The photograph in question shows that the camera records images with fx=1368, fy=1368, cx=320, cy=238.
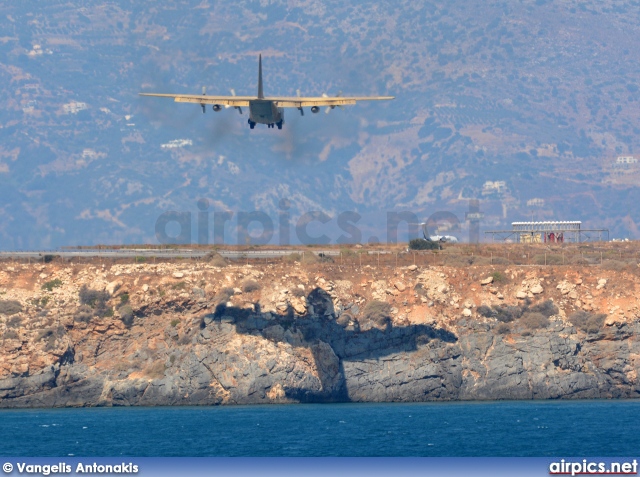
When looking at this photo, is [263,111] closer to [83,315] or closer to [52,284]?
[83,315]

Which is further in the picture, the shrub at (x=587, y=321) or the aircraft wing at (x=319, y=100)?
the shrub at (x=587, y=321)

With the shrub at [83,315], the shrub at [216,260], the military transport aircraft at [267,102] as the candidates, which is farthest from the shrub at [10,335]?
the military transport aircraft at [267,102]

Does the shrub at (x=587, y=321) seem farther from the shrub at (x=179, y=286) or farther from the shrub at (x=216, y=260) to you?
the shrub at (x=179, y=286)

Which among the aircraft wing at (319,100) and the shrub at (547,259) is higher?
the aircraft wing at (319,100)

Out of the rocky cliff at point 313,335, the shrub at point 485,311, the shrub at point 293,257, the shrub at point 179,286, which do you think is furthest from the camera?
the shrub at point 293,257

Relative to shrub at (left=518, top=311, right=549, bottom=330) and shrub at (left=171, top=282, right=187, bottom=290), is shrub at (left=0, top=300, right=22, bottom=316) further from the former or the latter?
shrub at (left=518, top=311, right=549, bottom=330)

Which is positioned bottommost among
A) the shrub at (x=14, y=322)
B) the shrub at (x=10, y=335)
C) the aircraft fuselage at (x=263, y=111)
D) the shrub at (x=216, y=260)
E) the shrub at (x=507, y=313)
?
the shrub at (x=10, y=335)

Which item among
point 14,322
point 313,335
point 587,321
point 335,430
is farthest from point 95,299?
point 587,321
